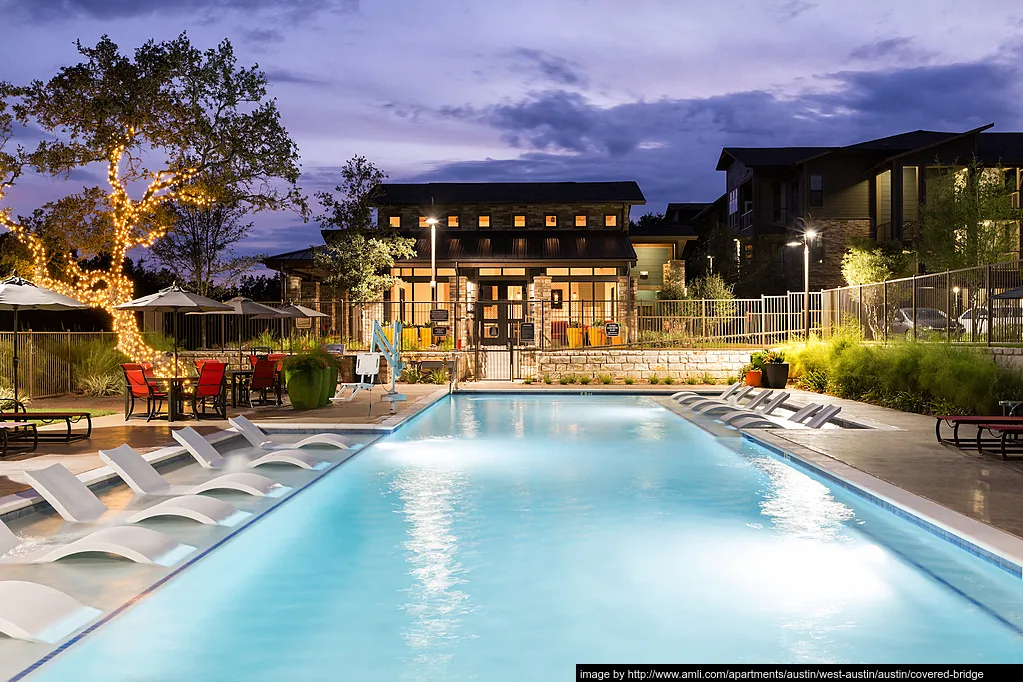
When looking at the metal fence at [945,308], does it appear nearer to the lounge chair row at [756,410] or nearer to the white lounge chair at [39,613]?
the lounge chair row at [756,410]

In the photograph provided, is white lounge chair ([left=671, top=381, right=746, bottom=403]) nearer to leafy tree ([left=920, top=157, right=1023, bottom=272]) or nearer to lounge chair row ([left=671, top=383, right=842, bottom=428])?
lounge chair row ([left=671, top=383, right=842, bottom=428])

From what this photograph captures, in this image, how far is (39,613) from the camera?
15.2ft

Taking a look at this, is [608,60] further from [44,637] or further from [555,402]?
[44,637]

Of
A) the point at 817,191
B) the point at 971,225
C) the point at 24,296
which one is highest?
the point at 817,191

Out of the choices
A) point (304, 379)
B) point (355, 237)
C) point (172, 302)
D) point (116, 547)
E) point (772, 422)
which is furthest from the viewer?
point (355, 237)

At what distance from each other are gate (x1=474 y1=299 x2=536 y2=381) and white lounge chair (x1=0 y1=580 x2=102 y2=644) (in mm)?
18831

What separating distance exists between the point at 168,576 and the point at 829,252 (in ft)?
122

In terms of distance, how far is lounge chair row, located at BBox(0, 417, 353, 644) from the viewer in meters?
4.62

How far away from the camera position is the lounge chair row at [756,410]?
1356cm

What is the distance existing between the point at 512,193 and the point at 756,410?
2393 cm

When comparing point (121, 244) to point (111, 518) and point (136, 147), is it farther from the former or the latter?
point (111, 518)

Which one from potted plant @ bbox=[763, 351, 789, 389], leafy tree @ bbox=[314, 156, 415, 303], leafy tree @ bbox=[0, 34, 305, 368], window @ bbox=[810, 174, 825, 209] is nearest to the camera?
leafy tree @ bbox=[0, 34, 305, 368]

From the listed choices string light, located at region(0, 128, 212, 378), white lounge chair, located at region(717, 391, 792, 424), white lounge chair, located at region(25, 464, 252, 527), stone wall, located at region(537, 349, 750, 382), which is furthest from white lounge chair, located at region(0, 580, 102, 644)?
stone wall, located at region(537, 349, 750, 382)

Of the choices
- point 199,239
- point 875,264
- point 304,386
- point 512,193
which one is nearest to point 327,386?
point 304,386
